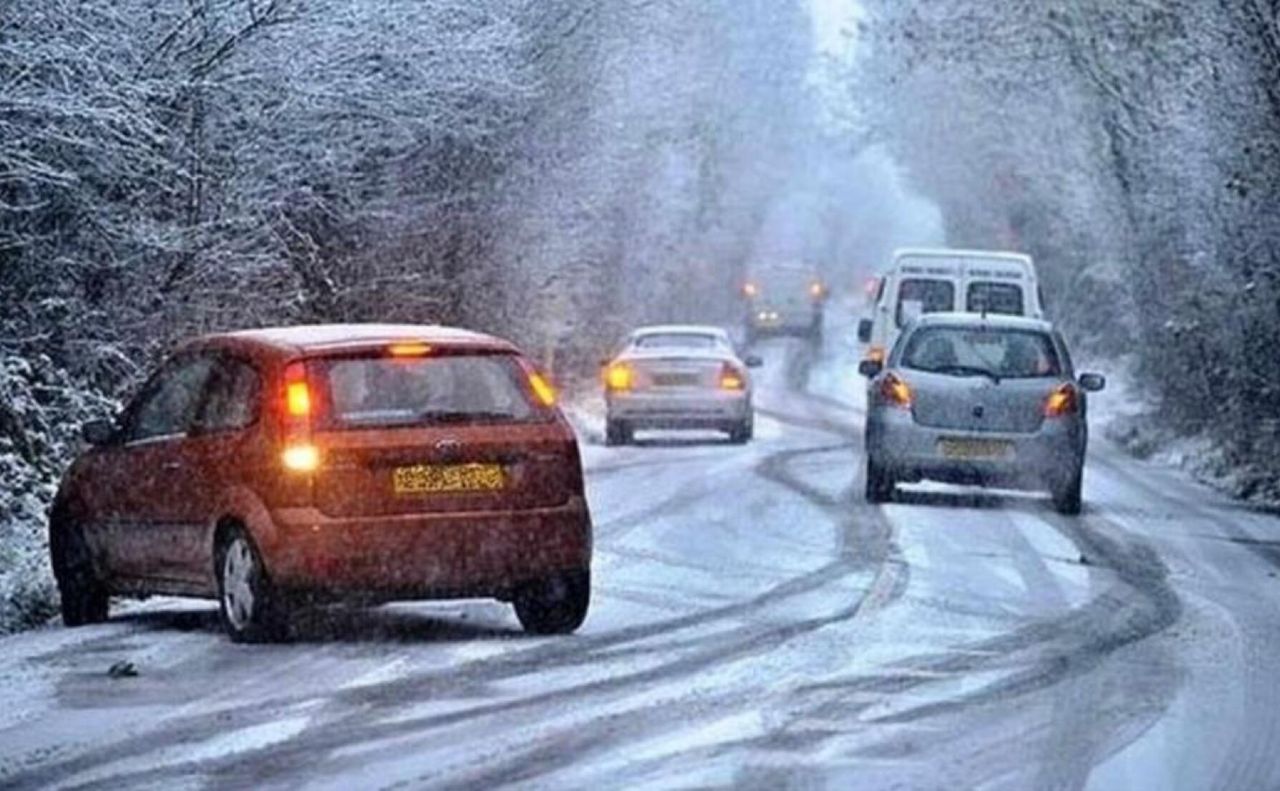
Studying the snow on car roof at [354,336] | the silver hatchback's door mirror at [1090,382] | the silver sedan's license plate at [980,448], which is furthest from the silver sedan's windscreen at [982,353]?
the snow on car roof at [354,336]

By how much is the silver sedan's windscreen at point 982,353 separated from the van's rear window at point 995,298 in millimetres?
8588

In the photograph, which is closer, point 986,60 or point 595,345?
point 986,60

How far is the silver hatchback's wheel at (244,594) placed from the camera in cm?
1434

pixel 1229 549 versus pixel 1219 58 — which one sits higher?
pixel 1219 58

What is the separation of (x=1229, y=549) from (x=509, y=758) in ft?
38.9

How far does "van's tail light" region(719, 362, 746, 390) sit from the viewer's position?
3534cm

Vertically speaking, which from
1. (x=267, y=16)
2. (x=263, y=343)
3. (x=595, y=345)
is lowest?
(x=595, y=345)

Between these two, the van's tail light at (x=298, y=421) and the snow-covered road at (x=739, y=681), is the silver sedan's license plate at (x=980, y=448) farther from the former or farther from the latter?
the van's tail light at (x=298, y=421)

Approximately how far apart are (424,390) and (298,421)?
30.1 inches

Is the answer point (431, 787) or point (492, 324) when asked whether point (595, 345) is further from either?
point (431, 787)

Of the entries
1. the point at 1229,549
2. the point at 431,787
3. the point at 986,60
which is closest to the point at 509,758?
the point at 431,787

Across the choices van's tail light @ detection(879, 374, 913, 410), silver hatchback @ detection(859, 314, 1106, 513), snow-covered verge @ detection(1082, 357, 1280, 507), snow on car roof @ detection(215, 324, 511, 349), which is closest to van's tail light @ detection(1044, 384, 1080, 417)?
silver hatchback @ detection(859, 314, 1106, 513)

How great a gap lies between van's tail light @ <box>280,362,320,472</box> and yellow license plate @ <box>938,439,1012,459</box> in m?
10.6

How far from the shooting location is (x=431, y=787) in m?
10.1
